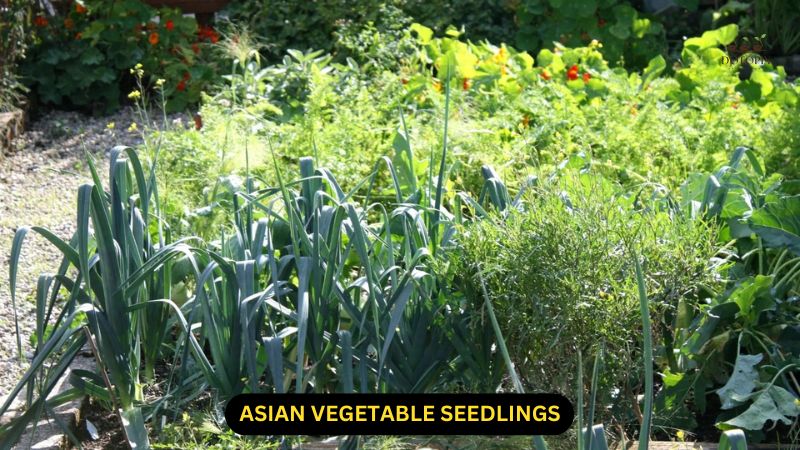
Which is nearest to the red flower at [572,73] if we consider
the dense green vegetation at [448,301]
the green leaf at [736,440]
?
the dense green vegetation at [448,301]

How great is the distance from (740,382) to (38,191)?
3.72 metres

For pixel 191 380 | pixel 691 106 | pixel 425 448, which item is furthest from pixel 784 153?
pixel 191 380

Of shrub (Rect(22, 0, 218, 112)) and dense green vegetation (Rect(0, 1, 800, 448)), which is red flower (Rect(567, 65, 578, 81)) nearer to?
dense green vegetation (Rect(0, 1, 800, 448))

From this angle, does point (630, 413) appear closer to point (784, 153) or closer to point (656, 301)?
point (656, 301)

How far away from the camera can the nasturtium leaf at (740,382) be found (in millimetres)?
2418

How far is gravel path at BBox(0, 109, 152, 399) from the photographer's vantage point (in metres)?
3.70

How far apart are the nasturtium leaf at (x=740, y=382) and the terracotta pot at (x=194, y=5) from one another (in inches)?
206

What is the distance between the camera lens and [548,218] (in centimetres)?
242

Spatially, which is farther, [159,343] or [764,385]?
[159,343]

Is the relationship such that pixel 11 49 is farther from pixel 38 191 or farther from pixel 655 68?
pixel 655 68


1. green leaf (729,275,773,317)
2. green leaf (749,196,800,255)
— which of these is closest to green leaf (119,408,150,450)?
green leaf (729,275,773,317)

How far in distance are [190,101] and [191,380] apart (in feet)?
12.5

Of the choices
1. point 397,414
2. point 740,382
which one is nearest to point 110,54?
point 397,414

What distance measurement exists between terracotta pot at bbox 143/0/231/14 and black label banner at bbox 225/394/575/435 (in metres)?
4.91
